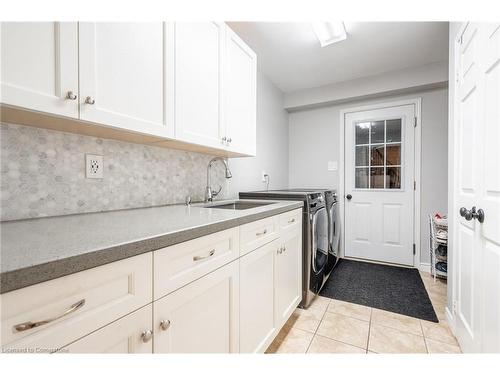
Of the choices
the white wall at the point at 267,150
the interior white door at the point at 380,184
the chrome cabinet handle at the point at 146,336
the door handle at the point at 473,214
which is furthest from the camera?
the interior white door at the point at 380,184

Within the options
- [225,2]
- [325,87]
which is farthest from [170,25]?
[325,87]

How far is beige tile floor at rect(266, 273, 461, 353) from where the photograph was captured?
144 centimetres

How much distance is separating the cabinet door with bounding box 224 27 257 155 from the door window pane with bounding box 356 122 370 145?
188 centimetres

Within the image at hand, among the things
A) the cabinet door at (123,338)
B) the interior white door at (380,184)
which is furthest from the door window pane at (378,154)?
the cabinet door at (123,338)

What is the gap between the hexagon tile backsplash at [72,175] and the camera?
0.88 metres

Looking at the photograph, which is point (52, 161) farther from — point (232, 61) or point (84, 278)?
point (232, 61)

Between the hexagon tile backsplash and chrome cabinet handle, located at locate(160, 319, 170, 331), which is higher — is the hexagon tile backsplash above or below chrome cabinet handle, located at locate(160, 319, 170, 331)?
→ above

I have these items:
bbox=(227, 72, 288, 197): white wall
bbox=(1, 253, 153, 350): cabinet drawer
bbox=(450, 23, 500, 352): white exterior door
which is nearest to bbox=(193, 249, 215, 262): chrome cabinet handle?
bbox=(1, 253, 153, 350): cabinet drawer

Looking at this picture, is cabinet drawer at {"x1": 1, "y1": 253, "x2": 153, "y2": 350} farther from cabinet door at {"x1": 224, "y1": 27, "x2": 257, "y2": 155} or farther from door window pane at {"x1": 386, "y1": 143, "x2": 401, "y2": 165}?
door window pane at {"x1": 386, "y1": 143, "x2": 401, "y2": 165}

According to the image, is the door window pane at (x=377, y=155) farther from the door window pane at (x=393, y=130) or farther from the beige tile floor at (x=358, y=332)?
the beige tile floor at (x=358, y=332)

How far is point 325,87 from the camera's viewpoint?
3.06 metres

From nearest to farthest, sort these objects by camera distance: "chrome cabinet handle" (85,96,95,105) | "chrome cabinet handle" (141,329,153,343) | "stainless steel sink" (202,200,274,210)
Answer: "chrome cabinet handle" (141,329,153,343) → "chrome cabinet handle" (85,96,95,105) → "stainless steel sink" (202,200,274,210)

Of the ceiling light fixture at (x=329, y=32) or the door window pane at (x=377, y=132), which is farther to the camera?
the door window pane at (x=377, y=132)
